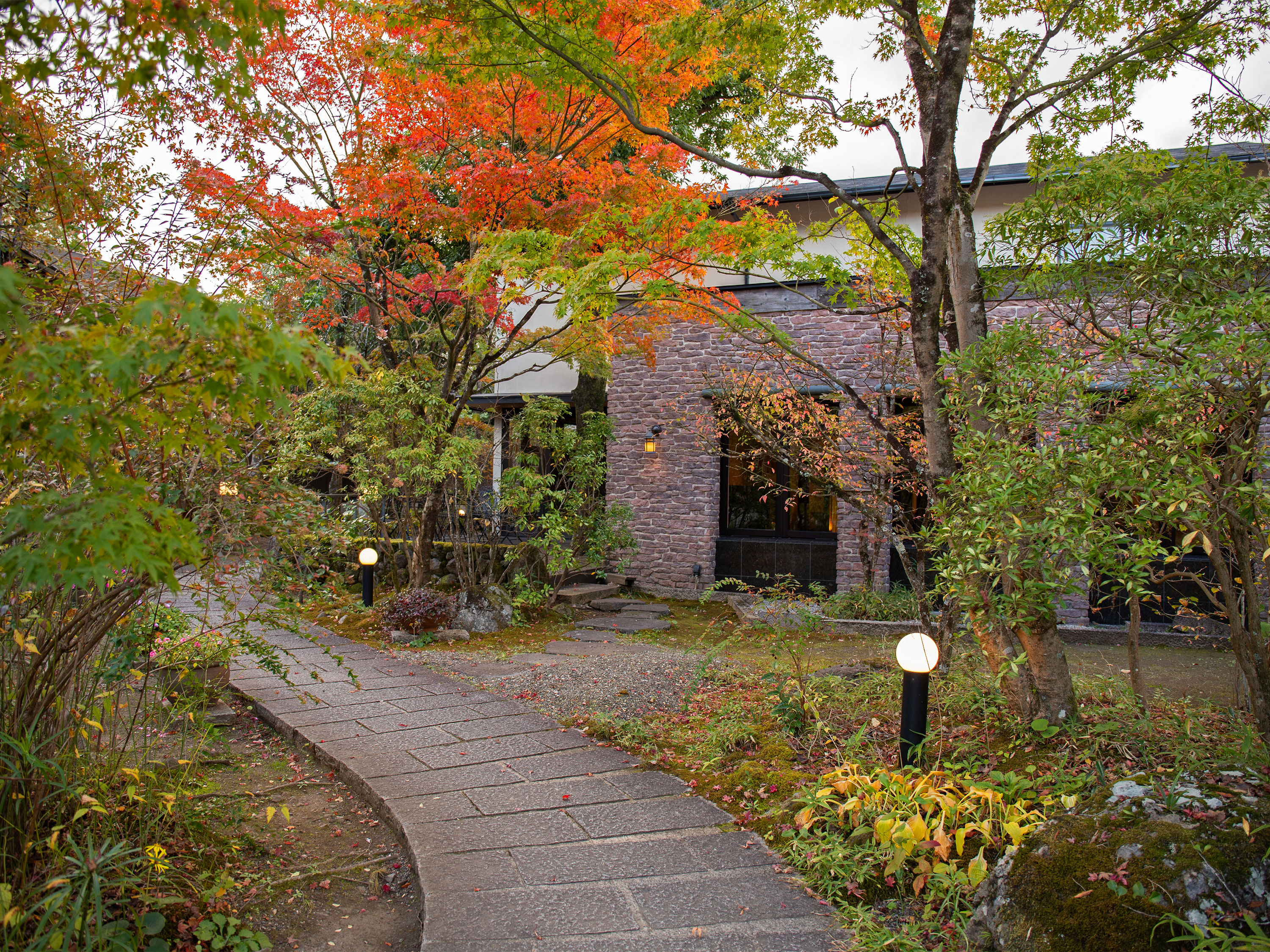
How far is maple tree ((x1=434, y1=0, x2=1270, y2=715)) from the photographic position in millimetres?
4090

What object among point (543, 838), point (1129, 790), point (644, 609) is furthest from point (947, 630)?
point (644, 609)

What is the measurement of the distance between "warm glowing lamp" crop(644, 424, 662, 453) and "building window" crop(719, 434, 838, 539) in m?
0.93

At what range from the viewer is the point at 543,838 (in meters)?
3.23

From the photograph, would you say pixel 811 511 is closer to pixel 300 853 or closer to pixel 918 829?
pixel 918 829

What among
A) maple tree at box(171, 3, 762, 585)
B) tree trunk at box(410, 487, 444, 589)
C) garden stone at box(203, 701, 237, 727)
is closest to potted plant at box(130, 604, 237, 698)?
garden stone at box(203, 701, 237, 727)

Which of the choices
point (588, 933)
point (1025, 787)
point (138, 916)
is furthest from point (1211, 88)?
point (138, 916)

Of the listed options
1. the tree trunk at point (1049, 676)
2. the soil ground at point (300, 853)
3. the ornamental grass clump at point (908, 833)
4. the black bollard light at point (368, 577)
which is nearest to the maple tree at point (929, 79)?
the tree trunk at point (1049, 676)

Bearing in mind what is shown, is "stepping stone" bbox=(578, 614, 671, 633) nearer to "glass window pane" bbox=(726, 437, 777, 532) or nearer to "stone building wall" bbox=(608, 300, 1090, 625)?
"stone building wall" bbox=(608, 300, 1090, 625)

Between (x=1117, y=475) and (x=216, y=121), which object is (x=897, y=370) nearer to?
(x=1117, y=475)

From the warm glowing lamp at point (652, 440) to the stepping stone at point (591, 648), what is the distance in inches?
149

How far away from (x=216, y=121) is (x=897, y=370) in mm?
6695

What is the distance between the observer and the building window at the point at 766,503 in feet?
34.5

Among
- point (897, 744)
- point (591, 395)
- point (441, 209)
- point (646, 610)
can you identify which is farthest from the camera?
point (591, 395)

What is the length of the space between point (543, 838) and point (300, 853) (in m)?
1.01
